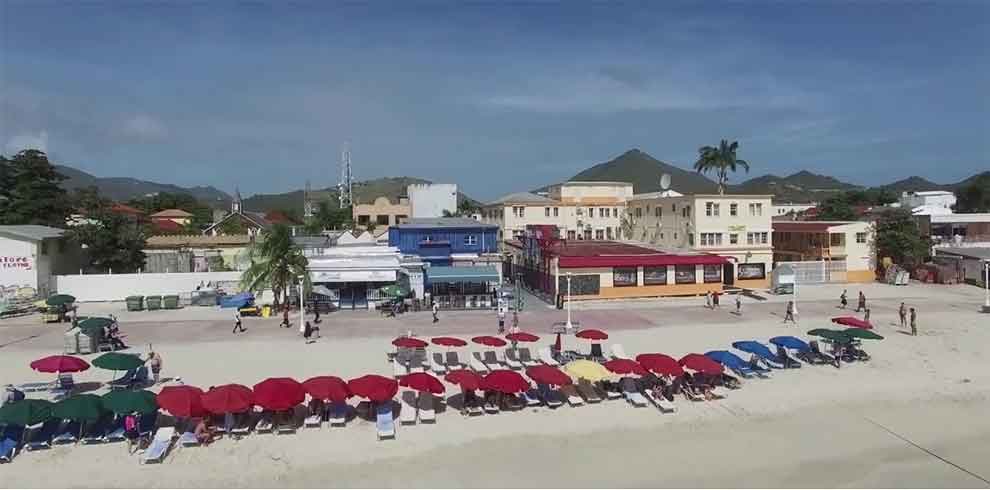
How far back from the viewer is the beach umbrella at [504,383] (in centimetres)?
1848

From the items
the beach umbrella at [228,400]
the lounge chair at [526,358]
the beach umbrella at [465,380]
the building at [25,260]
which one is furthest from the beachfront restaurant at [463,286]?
the building at [25,260]

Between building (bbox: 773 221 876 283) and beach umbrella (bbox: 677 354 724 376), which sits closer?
beach umbrella (bbox: 677 354 724 376)

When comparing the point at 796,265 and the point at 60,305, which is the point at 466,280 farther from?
the point at 796,265

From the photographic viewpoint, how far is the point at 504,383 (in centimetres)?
1859

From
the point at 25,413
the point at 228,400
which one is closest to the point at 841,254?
the point at 228,400

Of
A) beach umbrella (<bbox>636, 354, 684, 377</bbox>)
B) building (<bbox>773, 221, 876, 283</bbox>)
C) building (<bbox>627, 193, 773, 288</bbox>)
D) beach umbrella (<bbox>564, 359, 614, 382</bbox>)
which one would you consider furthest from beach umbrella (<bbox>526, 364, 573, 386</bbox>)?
building (<bbox>773, 221, 876, 283</bbox>)

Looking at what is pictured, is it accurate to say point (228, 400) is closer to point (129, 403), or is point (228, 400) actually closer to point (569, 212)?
point (129, 403)

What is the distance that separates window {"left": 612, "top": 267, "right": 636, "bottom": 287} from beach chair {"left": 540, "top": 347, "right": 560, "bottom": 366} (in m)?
17.0

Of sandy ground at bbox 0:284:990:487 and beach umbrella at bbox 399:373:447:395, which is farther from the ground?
beach umbrella at bbox 399:373:447:395

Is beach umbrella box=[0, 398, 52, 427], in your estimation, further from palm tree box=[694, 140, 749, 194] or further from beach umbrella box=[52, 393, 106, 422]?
palm tree box=[694, 140, 749, 194]

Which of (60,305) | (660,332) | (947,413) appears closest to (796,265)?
(660,332)

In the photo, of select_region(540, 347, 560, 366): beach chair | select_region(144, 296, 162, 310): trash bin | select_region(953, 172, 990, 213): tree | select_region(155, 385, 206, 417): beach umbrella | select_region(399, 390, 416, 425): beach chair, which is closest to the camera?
select_region(155, 385, 206, 417): beach umbrella

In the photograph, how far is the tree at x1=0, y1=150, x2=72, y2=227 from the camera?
205 feet

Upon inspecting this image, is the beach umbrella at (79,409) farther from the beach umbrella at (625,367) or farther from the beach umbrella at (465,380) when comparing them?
the beach umbrella at (625,367)
